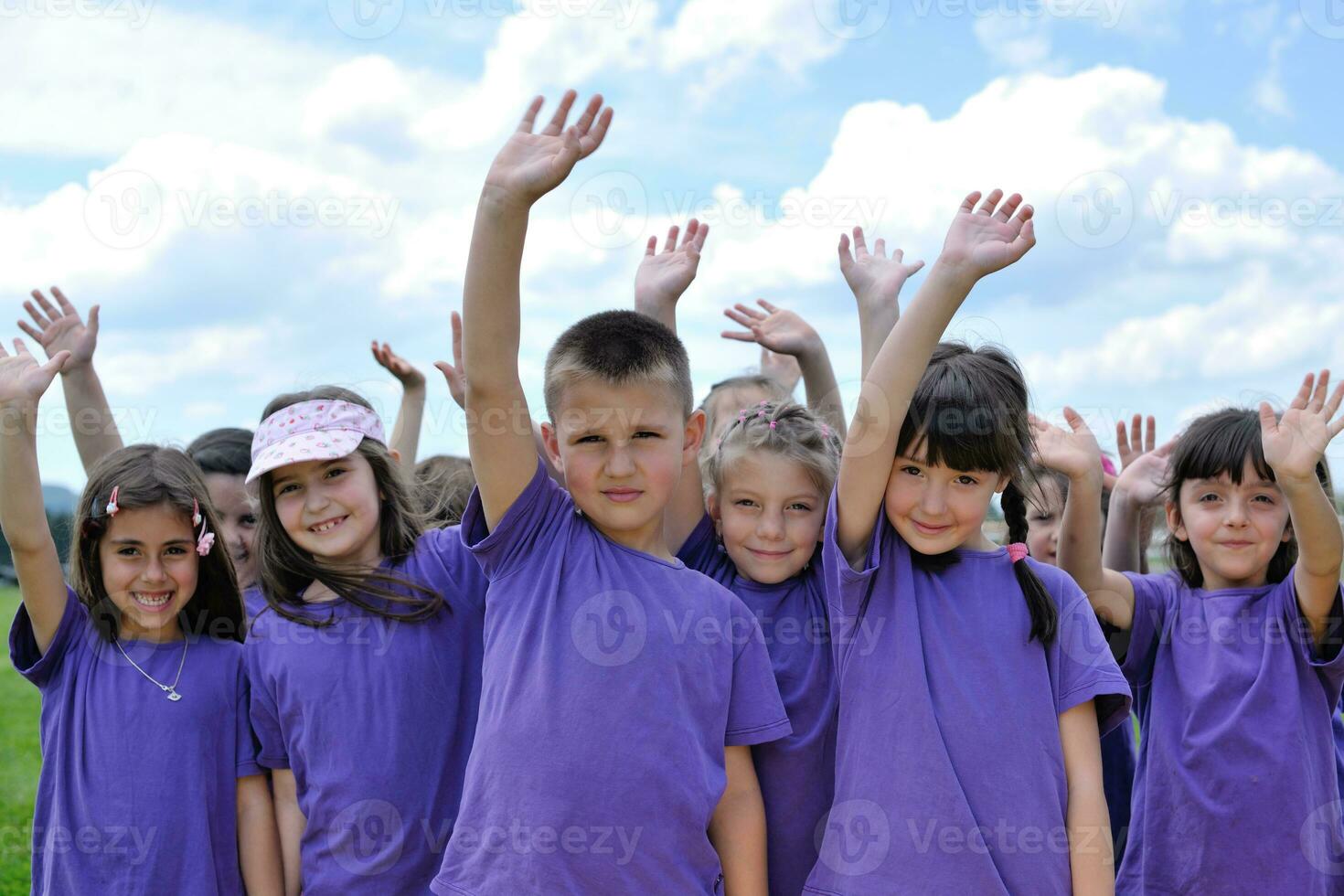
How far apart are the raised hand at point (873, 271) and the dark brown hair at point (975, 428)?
0.46 m

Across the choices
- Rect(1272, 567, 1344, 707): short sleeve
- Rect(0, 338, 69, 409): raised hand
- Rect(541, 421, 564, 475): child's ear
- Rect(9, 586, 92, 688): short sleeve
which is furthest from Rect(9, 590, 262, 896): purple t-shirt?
Rect(1272, 567, 1344, 707): short sleeve

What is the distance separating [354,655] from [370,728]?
0.68 ft

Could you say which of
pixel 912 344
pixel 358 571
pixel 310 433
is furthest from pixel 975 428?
pixel 310 433

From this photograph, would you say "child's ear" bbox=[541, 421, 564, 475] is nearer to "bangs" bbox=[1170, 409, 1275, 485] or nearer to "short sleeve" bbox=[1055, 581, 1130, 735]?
"short sleeve" bbox=[1055, 581, 1130, 735]

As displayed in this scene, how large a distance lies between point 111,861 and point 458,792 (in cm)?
97

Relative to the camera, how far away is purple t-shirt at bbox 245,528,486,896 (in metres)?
2.84

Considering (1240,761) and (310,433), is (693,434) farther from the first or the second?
(1240,761)

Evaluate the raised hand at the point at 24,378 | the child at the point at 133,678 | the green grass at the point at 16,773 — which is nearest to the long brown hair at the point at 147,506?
the child at the point at 133,678

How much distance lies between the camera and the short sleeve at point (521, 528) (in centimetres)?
262

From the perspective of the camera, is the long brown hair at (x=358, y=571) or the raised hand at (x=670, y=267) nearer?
the long brown hair at (x=358, y=571)

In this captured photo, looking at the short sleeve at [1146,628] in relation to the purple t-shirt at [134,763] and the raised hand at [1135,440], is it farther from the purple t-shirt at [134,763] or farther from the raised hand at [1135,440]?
the purple t-shirt at [134,763]

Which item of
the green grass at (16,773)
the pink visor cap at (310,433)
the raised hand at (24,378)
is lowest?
the green grass at (16,773)

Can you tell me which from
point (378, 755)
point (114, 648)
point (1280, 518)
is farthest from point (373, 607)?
point (1280, 518)

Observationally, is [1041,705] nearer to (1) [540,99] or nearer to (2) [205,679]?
(1) [540,99]
